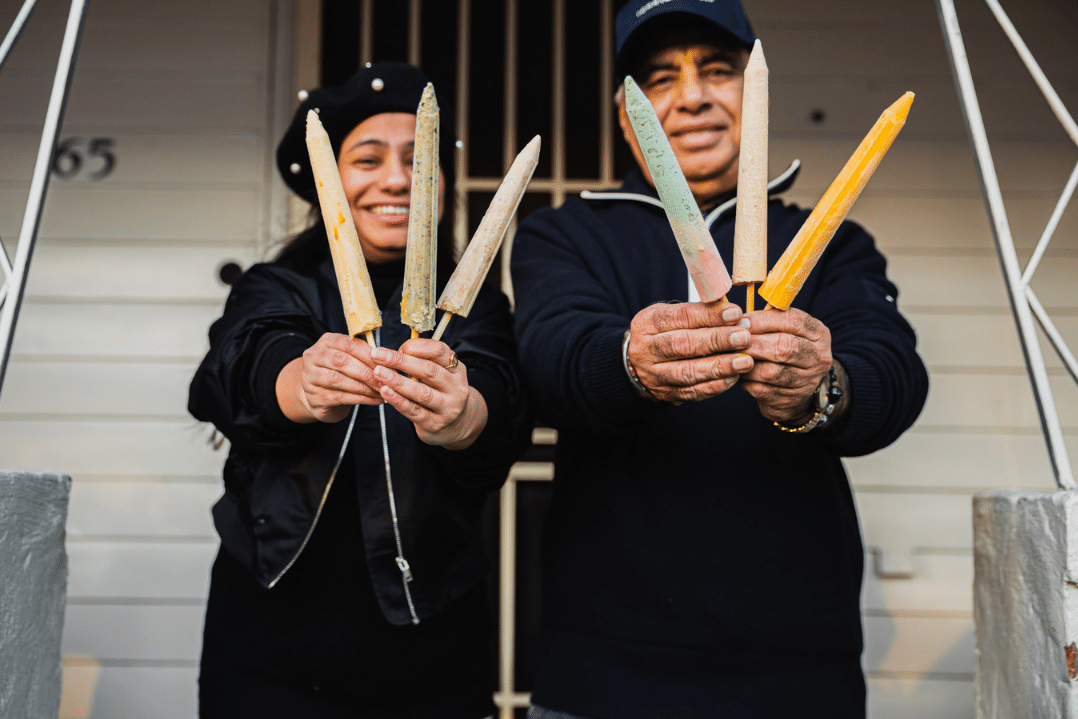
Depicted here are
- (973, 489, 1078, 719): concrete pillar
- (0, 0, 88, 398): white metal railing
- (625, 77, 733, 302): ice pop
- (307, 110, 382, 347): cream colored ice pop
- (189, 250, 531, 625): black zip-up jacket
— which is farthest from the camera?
(189, 250, 531, 625): black zip-up jacket

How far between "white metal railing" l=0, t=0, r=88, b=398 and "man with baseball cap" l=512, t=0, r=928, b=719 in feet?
2.49

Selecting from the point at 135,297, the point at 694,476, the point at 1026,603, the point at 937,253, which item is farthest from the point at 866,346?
Answer: the point at 135,297

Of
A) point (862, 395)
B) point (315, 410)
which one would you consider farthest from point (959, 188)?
point (315, 410)

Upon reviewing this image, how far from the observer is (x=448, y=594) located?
4.93ft

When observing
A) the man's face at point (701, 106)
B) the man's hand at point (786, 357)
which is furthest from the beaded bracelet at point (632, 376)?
the man's face at point (701, 106)

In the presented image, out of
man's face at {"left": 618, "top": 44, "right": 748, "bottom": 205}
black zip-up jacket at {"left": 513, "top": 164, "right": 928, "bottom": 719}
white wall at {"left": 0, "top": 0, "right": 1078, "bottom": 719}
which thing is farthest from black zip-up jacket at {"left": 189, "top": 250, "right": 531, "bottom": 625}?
white wall at {"left": 0, "top": 0, "right": 1078, "bottom": 719}

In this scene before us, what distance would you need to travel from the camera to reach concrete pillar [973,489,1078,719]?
3.71 feet

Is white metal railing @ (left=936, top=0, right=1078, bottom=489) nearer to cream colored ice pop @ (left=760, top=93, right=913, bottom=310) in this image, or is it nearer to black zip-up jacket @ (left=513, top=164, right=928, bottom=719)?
black zip-up jacket @ (left=513, top=164, right=928, bottom=719)

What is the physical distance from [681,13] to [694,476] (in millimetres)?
804

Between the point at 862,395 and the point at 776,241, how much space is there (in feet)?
1.37

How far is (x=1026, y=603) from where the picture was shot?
123 centimetres

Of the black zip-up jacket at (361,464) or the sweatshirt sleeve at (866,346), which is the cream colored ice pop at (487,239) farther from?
the sweatshirt sleeve at (866,346)

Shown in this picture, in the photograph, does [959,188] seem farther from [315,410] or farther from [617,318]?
[315,410]

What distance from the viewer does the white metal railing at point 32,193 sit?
4.08 ft
